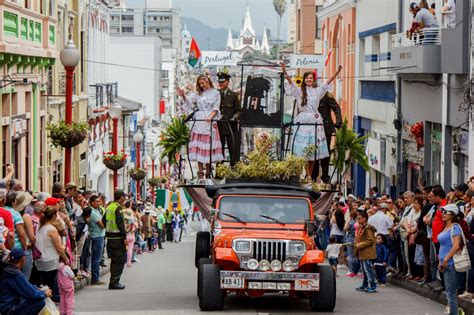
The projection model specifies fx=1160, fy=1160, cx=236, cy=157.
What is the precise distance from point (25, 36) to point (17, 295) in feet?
55.7

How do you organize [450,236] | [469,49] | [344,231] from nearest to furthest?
[450,236], [344,231], [469,49]

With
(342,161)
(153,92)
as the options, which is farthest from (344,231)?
(153,92)

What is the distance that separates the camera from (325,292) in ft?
59.4

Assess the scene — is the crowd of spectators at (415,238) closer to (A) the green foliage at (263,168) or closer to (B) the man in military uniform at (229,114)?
(A) the green foliage at (263,168)

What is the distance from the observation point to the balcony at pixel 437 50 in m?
30.0

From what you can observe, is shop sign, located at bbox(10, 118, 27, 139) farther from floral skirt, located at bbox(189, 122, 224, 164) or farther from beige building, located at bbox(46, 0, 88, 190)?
floral skirt, located at bbox(189, 122, 224, 164)

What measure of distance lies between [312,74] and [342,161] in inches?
72.9

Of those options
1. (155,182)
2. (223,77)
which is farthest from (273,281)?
(155,182)

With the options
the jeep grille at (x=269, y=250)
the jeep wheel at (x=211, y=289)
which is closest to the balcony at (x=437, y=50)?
the jeep grille at (x=269, y=250)

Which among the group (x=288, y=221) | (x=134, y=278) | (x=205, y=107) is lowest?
(x=134, y=278)

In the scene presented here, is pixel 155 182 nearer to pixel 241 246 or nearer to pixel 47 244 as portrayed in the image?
pixel 241 246

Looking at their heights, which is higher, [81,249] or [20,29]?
[20,29]

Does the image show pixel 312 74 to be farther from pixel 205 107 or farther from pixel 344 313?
pixel 344 313

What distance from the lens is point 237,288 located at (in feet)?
58.4
